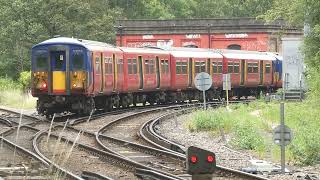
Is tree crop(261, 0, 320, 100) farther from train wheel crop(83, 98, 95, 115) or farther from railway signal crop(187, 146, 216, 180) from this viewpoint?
railway signal crop(187, 146, 216, 180)

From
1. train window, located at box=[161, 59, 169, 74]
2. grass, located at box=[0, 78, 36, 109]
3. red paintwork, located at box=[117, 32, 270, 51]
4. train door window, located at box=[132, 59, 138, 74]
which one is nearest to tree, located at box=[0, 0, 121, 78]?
red paintwork, located at box=[117, 32, 270, 51]

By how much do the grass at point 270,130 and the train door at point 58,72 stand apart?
611cm

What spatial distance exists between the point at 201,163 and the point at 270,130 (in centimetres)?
1398

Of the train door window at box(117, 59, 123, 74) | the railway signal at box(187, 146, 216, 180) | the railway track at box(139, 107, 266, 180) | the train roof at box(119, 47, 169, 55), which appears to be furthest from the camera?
the train roof at box(119, 47, 169, 55)

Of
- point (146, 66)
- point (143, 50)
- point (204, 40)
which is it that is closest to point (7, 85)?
point (143, 50)

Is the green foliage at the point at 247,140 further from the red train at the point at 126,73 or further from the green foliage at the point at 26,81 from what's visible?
the green foliage at the point at 26,81

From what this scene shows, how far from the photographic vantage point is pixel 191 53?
1554 inches

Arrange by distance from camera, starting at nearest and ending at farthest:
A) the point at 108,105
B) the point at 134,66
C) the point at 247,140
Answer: the point at 247,140
the point at 108,105
the point at 134,66

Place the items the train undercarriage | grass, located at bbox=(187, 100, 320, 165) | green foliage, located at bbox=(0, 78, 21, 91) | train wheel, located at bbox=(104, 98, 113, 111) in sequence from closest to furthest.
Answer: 1. grass, located at bbox=(187, 100, 320, 165)
2. the train undercarriage
3. train wheel, located at bbox=(104, 98, 113, 111)
4. green foliage, located at bbox=(0, 78, 21, 91)

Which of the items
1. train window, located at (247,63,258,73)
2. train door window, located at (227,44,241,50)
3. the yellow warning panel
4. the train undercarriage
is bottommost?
the train undercarriage

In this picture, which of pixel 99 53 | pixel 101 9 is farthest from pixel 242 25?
pixel 99 53

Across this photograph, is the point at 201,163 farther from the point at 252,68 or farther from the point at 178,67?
the point at 252,68

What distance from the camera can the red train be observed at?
2689 centimetres

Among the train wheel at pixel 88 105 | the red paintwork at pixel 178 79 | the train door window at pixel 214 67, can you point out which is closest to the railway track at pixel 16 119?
the train wheel at pixel 88 105
